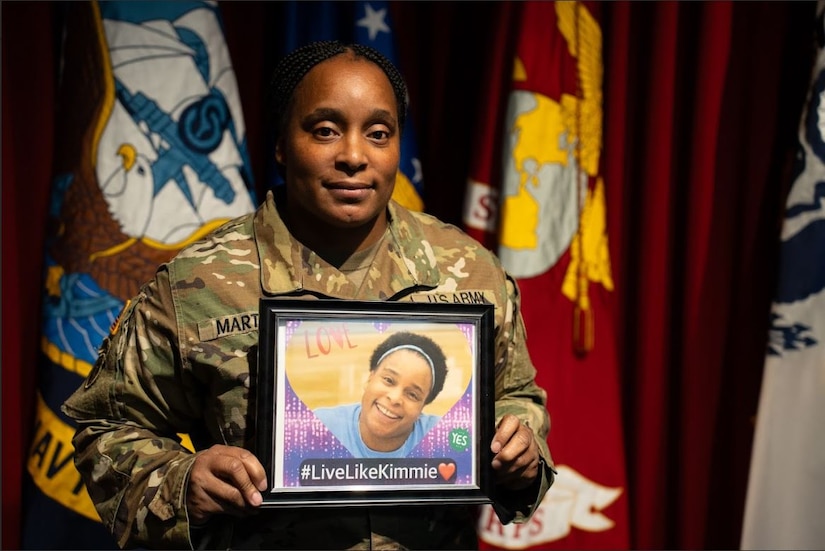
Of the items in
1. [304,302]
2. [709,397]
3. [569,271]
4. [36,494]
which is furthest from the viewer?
[709,397]

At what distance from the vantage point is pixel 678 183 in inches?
81.2

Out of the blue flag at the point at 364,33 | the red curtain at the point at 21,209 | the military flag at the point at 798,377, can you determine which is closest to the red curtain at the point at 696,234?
the military flag at the point at 798,377

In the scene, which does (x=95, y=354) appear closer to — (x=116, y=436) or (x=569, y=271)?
(x=116, y=436)

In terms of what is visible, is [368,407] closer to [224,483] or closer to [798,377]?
[224,483]

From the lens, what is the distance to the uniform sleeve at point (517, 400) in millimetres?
1078

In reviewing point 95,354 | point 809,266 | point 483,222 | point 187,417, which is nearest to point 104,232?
point 95,354

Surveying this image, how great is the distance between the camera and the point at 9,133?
172 centimetres

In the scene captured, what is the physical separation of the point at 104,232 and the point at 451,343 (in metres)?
0.91

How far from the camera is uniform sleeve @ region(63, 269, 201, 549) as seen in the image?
98 cm

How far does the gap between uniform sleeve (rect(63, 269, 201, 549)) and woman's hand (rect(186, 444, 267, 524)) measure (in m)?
0.04

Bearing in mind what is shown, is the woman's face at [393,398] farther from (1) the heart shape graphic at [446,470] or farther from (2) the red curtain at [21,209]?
(2) the red curtain at [21,209]

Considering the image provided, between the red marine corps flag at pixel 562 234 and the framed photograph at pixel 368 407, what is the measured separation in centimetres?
89

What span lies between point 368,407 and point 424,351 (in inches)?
3.6

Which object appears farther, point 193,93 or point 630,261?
point 630,261
